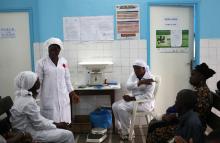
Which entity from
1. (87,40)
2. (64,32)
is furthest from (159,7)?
(64,32)

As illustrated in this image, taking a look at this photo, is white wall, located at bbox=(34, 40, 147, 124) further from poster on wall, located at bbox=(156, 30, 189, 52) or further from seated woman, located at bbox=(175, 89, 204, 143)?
seated woman, located at bbox=(175, 89, 204, 143)

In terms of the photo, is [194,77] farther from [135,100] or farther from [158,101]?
[158,101]

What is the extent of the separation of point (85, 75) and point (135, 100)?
115 cm

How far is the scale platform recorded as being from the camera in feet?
13.8

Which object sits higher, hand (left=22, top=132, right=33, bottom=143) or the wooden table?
the wooden table

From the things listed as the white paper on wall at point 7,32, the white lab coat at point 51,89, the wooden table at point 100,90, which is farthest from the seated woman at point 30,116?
the white paper on wall at point 7,32

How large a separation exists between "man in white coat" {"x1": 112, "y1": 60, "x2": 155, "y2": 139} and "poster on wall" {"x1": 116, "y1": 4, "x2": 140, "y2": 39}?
814 mm

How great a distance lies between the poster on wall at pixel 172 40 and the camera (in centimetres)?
511

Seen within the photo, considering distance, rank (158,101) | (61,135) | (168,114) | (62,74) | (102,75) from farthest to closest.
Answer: (158,101)
(102,75)
(62,74)
(168,114)
(61,135)

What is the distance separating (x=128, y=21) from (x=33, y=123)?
2.76 meters

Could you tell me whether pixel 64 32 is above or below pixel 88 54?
Result: above

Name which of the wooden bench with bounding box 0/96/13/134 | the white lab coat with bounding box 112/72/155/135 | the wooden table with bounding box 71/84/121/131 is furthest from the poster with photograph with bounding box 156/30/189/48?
the wooden bench with bounding box 0/96/13/134

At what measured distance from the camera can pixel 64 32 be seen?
5090 millimetres

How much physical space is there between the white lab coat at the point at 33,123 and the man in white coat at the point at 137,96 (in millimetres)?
1536
